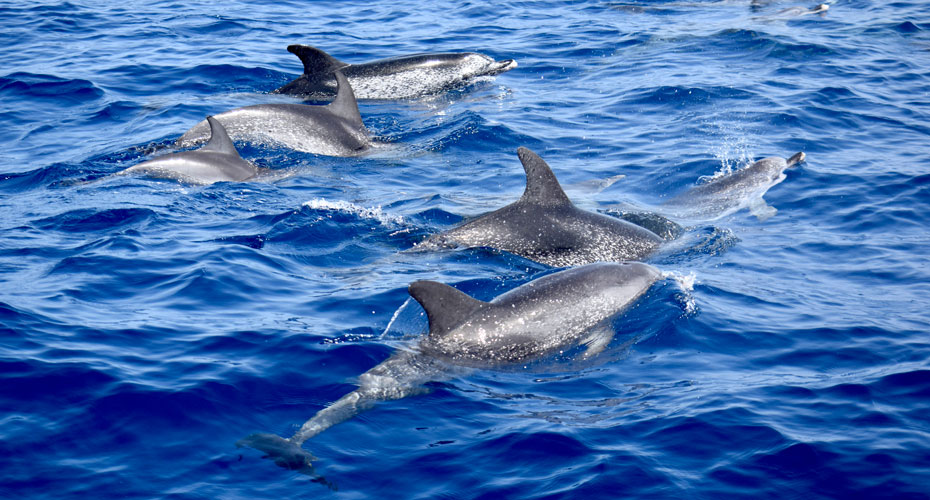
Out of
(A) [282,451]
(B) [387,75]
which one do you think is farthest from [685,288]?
(B) [387,75]

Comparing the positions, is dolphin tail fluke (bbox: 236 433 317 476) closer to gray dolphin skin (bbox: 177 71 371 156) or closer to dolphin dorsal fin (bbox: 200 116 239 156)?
dolphin dorsal fin (bbox: 200 116 239 156)

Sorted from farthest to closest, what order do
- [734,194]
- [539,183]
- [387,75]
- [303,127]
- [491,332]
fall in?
[387,75]
[303,127]
[734,194]
[539,183]
[491,332]

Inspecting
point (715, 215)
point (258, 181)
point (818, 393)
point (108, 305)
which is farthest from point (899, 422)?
point (258, 181)

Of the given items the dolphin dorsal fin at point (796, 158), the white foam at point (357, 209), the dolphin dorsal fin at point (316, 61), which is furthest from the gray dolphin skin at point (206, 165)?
the dolphin dorsal fin at point (796, 158)

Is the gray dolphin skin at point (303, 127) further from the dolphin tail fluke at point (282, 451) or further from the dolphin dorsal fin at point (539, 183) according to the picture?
the dolphin tail fluke at point (282, 451)

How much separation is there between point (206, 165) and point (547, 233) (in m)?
5.35

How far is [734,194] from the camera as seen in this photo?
13.9 m

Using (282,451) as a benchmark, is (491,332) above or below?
above

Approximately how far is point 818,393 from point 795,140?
9.36m

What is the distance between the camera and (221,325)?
930cm

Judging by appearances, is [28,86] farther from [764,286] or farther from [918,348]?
[918,348]

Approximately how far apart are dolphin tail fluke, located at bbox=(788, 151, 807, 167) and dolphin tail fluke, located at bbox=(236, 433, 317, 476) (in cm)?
1072

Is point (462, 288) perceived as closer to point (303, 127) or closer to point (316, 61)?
point (303, 127)

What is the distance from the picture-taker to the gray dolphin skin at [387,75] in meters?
18.4
